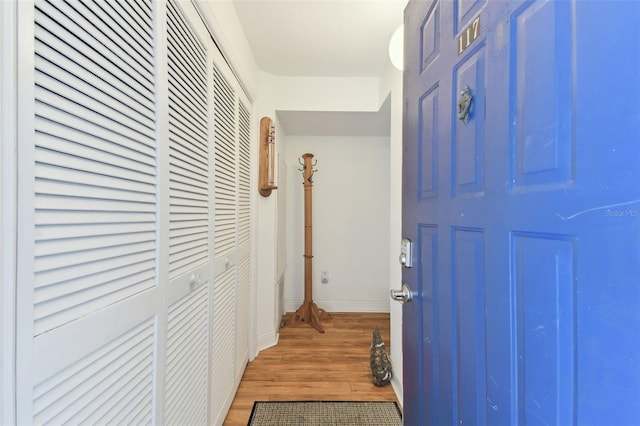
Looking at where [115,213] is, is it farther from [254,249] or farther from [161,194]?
[254,249]

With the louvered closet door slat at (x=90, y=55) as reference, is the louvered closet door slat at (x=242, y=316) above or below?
below

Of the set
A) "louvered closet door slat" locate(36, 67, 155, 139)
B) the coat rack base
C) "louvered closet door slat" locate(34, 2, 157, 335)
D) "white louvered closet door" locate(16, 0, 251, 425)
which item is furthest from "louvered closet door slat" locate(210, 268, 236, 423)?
the coat rack base

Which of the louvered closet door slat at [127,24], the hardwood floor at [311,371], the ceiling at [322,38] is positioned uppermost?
the ceiling at [322,38]

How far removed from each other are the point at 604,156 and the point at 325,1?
1772 mm

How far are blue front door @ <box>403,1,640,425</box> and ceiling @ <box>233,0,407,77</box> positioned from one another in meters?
1.11

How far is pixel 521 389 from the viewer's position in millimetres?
516

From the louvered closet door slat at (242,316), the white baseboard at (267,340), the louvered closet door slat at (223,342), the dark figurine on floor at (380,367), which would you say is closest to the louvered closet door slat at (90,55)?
the louvered closet door slat at (223,342)

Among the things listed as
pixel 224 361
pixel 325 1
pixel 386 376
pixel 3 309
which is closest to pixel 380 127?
pixel 325 1

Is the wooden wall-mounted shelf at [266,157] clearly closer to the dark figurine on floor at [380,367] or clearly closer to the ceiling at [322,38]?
the ceiling at [322,38]

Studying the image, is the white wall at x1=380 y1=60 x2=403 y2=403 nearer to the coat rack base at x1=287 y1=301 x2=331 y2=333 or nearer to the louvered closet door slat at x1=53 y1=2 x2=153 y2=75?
the coat rack base at x1=287 y1=301 x2=331 y2=333

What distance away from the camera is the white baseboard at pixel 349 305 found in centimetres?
352

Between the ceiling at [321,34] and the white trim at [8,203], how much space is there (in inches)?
62.4

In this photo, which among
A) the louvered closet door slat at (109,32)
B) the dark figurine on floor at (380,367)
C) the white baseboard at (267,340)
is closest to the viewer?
the louvered closet door slat at (109,32)

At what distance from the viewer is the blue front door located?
1.18 feet
